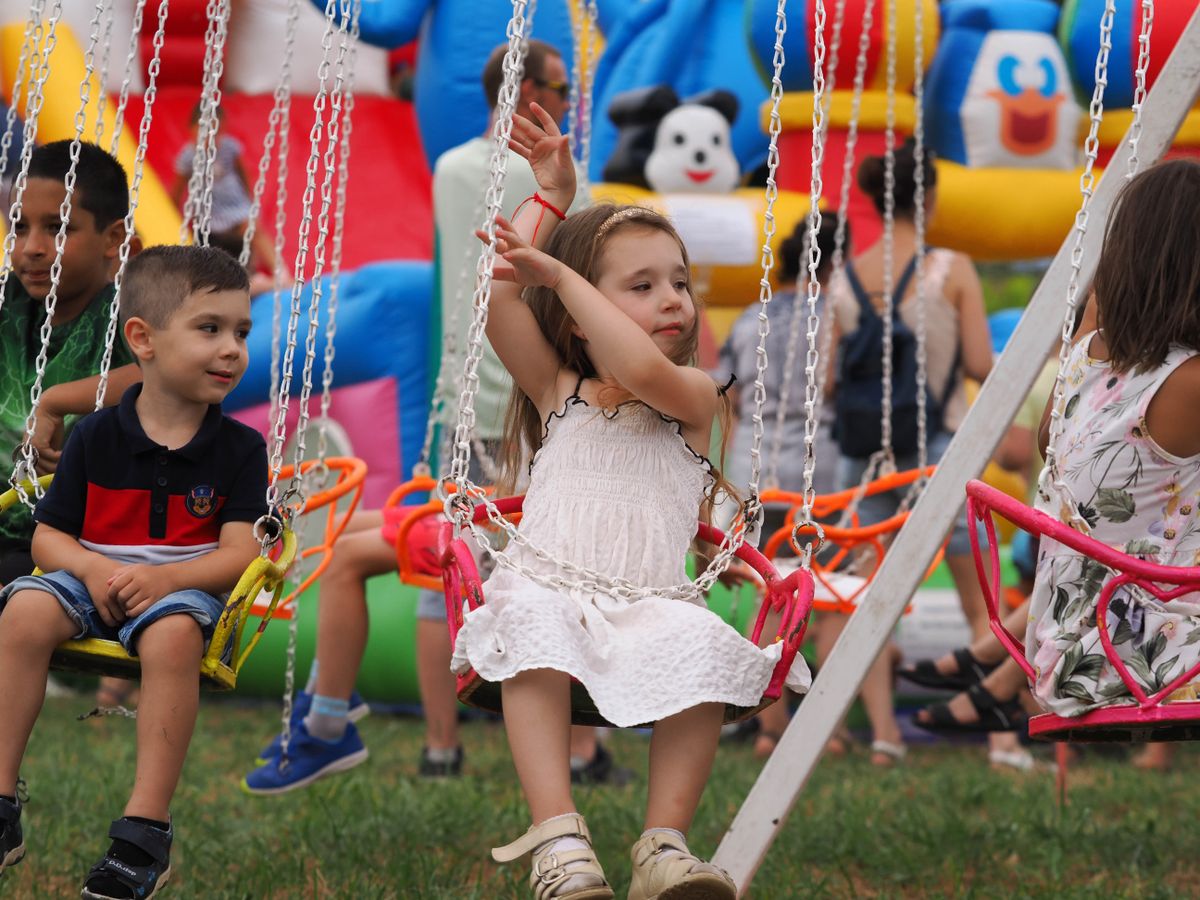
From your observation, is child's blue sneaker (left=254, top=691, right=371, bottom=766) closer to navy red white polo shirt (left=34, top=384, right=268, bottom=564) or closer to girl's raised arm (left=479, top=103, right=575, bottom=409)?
navy red white polo shirt (left=34, top=384, right=268, bottom=564)

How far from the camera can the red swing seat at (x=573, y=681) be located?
286 cm

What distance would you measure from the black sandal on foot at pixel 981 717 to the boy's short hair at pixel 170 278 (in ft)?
8.23

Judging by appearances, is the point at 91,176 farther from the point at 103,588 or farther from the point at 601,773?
the point at 601,773

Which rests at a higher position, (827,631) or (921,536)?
(921,536)

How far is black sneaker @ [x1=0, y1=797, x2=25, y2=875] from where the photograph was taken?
9.84 feet

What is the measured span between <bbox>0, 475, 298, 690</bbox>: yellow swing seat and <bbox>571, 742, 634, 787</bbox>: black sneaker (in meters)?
2.59

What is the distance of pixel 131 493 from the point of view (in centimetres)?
326

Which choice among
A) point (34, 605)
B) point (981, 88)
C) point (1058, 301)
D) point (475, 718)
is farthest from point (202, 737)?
point (981, 88)

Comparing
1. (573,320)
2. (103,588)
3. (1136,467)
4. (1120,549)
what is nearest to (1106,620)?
(1120,549)

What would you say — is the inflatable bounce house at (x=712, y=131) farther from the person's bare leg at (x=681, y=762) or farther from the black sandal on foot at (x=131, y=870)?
the person's bare leg at (x=681, y=762)

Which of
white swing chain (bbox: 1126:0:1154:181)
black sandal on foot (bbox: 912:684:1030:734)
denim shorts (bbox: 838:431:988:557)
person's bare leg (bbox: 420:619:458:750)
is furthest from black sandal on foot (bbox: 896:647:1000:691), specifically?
white swing chain (bbox: 1126:0:1154:181)

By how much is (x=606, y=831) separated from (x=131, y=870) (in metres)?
1.84

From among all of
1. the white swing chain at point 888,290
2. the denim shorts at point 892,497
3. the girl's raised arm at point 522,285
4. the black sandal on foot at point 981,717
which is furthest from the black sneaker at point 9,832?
the denim shorts at point 892,497

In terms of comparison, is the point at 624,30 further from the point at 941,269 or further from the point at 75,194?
the point at 75,194
